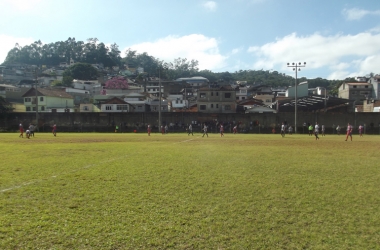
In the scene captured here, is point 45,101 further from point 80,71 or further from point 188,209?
point 188,209

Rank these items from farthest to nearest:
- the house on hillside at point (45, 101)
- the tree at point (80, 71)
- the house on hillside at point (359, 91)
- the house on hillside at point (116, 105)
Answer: the tree at point (80, 71) < the house on hillside at point (359, 91) < the house on hillside at point (116, 105) < the house on hillside at point (45, 101)

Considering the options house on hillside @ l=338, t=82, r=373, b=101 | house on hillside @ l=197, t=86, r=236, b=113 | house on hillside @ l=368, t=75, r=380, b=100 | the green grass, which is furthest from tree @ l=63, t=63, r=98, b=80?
the green grass

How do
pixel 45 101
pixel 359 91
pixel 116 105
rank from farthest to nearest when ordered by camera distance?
1. pixel 359 91
2. pixel 45 101
3. pixel 116 105

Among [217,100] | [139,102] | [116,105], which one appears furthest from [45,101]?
[217,100]

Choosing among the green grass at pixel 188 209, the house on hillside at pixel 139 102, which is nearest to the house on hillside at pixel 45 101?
the house on hillside at pixel 139 102

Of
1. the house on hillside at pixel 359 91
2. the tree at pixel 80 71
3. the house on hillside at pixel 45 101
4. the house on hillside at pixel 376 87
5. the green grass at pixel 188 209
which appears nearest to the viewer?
the green grass at pixel 188 209

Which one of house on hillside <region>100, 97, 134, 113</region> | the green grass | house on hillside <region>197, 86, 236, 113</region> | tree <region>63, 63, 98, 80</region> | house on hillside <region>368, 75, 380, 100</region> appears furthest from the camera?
tree <region>63, 63, 98, 80</region>

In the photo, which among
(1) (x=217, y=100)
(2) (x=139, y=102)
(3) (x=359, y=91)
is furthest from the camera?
(3) (x=359, y=91)

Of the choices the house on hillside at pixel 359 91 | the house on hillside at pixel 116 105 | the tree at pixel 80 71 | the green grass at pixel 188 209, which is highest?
the tree at pixel 80 71

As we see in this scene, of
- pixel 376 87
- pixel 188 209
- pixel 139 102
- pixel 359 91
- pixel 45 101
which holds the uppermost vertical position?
pixel 376 87

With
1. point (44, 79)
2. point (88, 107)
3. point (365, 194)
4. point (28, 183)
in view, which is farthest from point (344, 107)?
point (44, 79)

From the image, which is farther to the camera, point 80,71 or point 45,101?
point 80,71

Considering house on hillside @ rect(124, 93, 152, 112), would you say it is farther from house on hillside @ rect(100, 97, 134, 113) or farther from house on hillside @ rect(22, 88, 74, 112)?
house on hillside @ rect(22, 88, 74, 112)

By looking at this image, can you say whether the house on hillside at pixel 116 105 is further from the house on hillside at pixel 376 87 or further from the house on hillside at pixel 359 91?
the house on hillside at pixel 376 87
